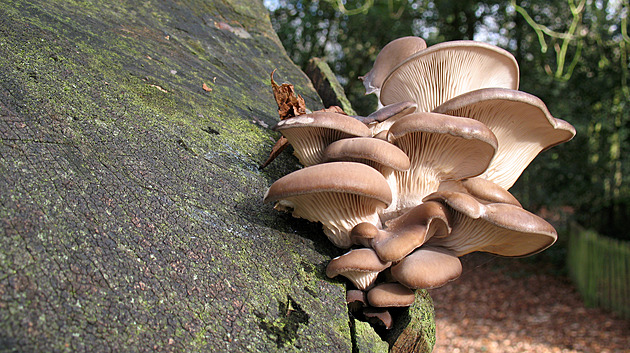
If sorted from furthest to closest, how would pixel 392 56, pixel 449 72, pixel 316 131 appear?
pixel 392 56 < pixel 449 72 < pixel 316 131

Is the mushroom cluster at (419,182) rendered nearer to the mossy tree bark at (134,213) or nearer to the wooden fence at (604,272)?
the mossy tree bark at (134,213)

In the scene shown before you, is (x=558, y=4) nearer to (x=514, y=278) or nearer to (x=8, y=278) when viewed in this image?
(x=514, y=278)

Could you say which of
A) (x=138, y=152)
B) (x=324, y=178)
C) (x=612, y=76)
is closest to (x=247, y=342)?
(x=324, y=178)

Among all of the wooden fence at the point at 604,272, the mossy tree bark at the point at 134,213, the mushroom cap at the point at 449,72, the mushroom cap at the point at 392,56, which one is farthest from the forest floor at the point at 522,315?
the mossy tree bark at the point at 134,213

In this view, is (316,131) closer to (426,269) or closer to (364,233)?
(364,233)

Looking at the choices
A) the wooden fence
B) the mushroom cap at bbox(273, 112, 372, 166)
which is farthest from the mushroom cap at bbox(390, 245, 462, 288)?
the wooden fence

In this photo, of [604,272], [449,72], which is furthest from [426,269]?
[604,272]
